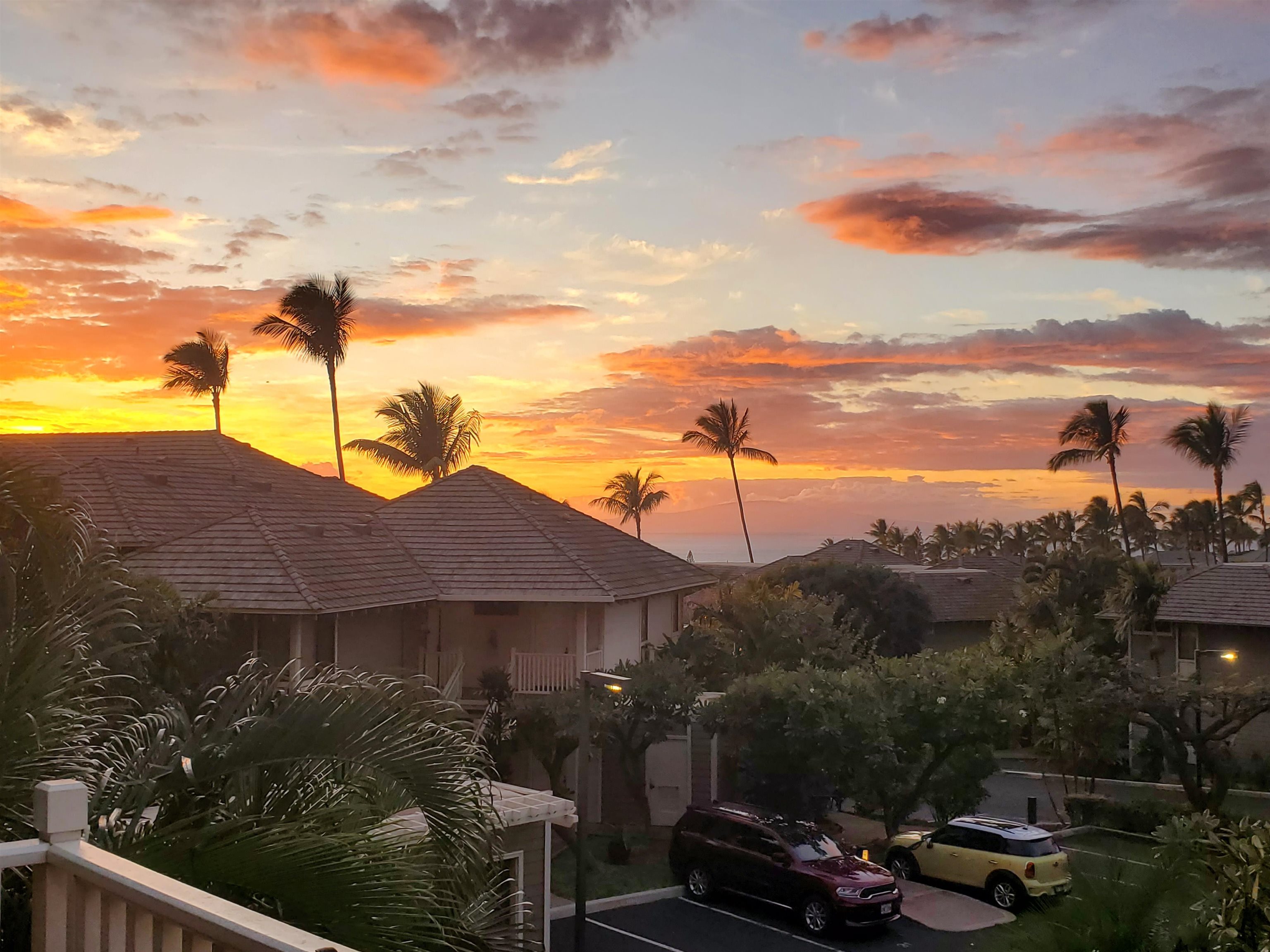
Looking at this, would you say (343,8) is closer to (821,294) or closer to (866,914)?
(821,294)

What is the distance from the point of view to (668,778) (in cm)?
2742

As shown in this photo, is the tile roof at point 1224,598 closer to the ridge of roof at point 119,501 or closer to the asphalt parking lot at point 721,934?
the asphalt parking lot at point 721,934

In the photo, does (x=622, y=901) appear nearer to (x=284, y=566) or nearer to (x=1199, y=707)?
(x=284, y=566)

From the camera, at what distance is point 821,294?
25031 millimetres

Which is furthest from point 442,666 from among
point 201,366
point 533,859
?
point 201,366

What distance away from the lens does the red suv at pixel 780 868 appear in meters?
20.1

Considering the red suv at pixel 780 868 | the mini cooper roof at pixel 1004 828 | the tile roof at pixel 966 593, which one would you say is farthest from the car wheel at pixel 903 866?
the tile roof at pixel 966 593

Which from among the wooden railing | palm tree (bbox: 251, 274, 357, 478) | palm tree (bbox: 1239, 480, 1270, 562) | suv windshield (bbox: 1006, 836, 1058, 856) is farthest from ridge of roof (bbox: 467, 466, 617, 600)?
palm tree (bbox: 1239, 480, 1270, 562)

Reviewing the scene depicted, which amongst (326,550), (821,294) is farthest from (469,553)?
(821,294)

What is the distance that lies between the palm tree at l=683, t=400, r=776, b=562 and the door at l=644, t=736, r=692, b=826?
39.6 m

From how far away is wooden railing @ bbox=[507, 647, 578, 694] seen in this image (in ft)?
86.0

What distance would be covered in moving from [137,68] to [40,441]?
64.9ft

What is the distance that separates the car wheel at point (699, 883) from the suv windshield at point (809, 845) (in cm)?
183

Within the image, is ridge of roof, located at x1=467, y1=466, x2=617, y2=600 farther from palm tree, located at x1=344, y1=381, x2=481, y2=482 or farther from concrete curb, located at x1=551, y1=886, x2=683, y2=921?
palm tree, located at x1=344, y1=381, x2=481, y2=482
